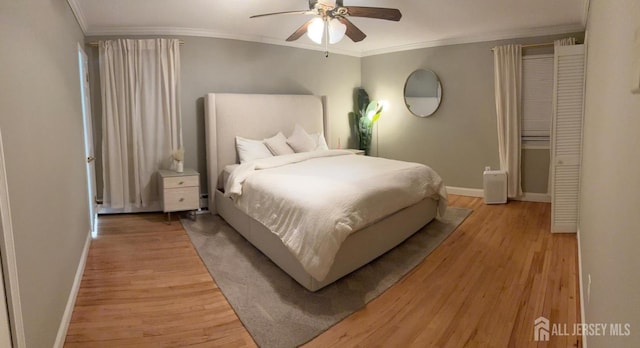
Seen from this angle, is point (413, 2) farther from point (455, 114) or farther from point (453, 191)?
point (453, 191)

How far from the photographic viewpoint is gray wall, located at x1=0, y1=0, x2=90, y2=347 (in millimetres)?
1538

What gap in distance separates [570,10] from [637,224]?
4161 millimetres

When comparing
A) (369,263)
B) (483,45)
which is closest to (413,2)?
(483,45)

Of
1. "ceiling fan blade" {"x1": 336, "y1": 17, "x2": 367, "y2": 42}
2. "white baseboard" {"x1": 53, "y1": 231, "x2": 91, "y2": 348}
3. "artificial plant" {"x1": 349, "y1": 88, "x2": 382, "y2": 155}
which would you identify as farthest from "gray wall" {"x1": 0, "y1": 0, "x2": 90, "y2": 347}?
"artificial plant" {"x1": 349, "y1": 88, "x2": 382, "y2": 155}

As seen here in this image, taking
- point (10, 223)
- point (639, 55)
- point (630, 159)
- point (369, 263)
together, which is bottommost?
point (369, 263)

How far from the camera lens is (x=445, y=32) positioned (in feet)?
16.9

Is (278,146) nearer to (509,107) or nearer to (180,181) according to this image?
(180,181)

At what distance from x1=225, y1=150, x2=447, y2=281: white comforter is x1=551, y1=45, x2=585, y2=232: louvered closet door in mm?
1198

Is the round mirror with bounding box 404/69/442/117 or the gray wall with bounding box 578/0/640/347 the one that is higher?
the round mirror with bounding box 404/69/442/117

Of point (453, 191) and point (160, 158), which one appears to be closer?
point (160, 158)

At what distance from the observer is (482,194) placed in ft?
18.5

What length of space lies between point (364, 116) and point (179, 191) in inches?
139

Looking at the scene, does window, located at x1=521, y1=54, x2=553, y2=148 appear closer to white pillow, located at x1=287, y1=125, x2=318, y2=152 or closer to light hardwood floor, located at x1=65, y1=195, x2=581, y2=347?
light hardwood floor, located at x1=65, y1=195, x2=581, y2=347

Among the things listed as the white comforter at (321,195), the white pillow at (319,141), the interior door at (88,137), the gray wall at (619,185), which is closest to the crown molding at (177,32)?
the interior door at (88,137)
